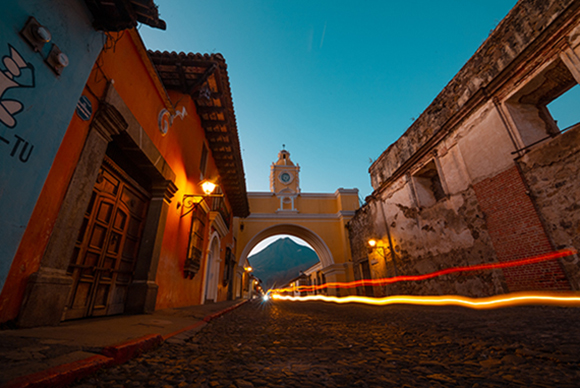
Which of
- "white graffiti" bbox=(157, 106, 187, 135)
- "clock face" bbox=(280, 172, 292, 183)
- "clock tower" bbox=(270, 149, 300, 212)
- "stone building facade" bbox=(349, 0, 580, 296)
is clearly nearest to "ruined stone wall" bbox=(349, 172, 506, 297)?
"stone building facade" bbox=(349, 0, 580, 296)

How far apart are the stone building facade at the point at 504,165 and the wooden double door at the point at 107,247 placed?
8053mm

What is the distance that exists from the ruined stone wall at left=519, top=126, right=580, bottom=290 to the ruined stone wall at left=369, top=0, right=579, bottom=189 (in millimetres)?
2337

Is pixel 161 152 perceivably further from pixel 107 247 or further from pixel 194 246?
pixel 194 246

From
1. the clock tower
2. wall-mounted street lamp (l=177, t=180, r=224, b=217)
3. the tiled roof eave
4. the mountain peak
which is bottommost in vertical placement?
wall-mounted street lamp (l=177, t=180, r=224, b=217)

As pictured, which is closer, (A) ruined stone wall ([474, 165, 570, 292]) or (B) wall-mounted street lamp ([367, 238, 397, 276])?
(A) ruined stone wall ([474, 165, 570, 292])

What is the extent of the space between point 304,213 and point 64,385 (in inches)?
740

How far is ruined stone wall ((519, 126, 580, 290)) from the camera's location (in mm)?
4688

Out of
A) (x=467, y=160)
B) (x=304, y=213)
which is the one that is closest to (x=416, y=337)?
(x=467, y=160)

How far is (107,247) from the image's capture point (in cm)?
379

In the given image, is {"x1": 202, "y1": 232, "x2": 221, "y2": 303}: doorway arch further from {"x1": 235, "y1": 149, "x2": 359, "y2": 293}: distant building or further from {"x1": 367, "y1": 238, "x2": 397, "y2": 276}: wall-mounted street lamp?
{"x1": 235, "y1": 149, "x2": 359, "y2": 293}: distant building

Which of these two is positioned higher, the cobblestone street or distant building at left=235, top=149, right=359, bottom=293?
distant building at left=235, top=149, right=359, bottom=293

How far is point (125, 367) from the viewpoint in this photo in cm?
144

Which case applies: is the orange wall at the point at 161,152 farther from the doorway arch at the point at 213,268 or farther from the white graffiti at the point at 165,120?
the doorway arch at the point at 213,268

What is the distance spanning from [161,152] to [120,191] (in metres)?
1.11
